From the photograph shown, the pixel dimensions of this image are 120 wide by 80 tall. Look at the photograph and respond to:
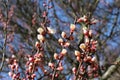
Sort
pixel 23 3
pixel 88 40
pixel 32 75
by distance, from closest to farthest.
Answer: pixel 88 40, pixel 32 75, pixel 23 3

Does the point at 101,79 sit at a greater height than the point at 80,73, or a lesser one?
lesser

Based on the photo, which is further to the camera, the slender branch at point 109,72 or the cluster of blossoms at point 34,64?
the slender branch at point 109,72

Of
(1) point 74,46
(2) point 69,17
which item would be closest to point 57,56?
(1) point 74,46

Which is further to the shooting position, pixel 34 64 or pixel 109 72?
pixel 109 72

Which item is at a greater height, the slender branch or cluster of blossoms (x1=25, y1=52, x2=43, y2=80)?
cluster of blossoms (x1=25, y1=52, x2=43, y2=80)

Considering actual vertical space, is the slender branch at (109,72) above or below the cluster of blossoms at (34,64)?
below

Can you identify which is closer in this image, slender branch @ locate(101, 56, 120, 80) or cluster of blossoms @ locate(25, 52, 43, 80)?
cluster of blossoms @ locate(25, 52, 43, 80)

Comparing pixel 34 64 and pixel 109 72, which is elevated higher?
pixel 34 64

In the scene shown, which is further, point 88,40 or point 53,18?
point 53,18

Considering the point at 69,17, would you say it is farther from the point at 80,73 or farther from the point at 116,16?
the point at 80,73

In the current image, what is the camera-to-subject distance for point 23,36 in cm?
623

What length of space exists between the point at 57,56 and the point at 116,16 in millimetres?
4084

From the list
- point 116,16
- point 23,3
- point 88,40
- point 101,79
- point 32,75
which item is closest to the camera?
point 88,40

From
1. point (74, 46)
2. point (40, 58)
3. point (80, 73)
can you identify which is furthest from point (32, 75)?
point (74, 46)
